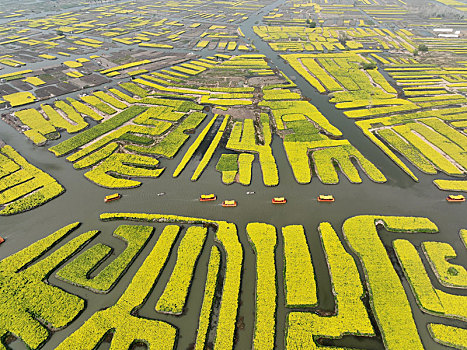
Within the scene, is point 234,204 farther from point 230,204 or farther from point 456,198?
point 456,198

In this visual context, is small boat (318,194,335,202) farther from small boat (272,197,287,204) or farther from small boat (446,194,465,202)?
small boat (446,194,465,202)

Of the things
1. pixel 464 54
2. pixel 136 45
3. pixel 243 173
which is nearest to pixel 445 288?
pixel 243 173

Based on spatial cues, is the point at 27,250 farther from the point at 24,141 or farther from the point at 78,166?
the point at 24,141

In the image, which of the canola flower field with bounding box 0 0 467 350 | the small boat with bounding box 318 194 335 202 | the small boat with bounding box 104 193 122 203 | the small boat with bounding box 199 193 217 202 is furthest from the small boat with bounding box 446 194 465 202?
the small boat with bounding box 104 193 122 203

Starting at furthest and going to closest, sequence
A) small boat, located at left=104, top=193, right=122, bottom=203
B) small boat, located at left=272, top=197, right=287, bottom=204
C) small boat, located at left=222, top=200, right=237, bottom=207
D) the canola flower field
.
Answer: small boat, located at left=104, top=193, right=122, bottom=203 → small boat, located at left=272, top=197, right=287, bottom=204 → small boat, located at left=222, top=200, right=237, bottom=207 → the canola flower field

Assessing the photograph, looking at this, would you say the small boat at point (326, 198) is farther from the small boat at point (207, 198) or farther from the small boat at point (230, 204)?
the small boat at point (207, 198)

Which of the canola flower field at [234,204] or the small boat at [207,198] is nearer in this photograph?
the canola flower field at [234,204]

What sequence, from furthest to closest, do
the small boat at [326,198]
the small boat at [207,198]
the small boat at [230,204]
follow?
the small boat at [207,198] < the small boat at [326,198] < the small boat at [230,204]

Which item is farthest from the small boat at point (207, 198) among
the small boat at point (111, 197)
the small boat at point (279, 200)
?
the small boat at point (111, 197)

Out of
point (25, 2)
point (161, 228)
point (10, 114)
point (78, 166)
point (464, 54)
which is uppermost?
point (25, 2)

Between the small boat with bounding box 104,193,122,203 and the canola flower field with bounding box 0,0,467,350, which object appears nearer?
the canola flower field with bounding box 0,0,467,350

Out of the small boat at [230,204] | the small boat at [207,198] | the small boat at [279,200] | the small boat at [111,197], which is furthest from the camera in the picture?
the small boat at [111,197]
